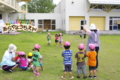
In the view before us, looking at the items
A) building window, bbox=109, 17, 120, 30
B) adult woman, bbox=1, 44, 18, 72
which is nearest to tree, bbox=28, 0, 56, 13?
building window, bbox=109, 17, 120, 30

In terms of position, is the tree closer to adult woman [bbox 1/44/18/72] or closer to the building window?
the building window

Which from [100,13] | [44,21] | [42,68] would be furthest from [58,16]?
[42,68]

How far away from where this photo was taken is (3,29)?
71.6 ft

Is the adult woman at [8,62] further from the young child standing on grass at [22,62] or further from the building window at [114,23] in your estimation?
the building window at [114,23]

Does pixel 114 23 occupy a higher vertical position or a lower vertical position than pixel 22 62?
higher

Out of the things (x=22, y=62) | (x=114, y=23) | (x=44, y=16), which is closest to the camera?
(x=22, y=62)

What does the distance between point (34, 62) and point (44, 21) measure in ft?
84.9

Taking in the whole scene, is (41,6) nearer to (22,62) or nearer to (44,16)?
(44,16)

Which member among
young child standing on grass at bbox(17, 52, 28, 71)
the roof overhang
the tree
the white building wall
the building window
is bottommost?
young child standing on grass at bbox(17, 52, 28, 71)

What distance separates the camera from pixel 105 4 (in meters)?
26.2

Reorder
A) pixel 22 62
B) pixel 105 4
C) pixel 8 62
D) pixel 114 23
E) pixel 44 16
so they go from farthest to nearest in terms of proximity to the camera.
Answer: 1. pixel 44 16
2. pixel 114 23
3. pixel 105 4
4. pixel 22 62
5. pixel 8 62

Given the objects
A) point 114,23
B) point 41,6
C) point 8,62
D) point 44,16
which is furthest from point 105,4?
point 41,6

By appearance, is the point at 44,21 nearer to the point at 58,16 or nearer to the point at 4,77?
the point at 58,16

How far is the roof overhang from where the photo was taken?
25.9m
